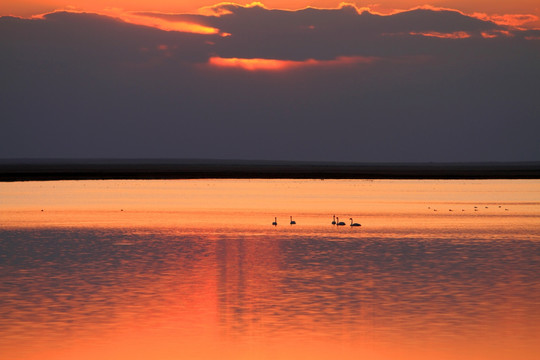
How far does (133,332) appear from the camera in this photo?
16.0 m

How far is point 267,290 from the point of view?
2089cm

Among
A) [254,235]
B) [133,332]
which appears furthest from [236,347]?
[254,235]

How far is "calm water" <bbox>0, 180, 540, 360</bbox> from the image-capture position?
15023mm

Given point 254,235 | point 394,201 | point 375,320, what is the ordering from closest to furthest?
1. point 375,320
2. point 254,235
3. point 394,201

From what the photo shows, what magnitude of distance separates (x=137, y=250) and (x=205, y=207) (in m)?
25.1

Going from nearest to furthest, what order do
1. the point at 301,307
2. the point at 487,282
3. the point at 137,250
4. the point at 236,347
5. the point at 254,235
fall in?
1. the point at 236,347
2. the point at 301,307
3. the point at 487,282
4. the point at 137,250
5. the point at 254,235

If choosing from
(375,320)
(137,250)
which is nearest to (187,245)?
(137,250)

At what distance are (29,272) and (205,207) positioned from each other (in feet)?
102

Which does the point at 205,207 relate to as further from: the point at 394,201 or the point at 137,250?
the point at 137,250

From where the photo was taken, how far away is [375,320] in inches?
672

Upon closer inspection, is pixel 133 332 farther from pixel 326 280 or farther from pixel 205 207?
pixel 205 207

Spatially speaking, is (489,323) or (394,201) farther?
(394,201)

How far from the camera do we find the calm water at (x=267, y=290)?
49.3 feet

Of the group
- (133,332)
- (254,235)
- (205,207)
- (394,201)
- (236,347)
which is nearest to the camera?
(236,347)
